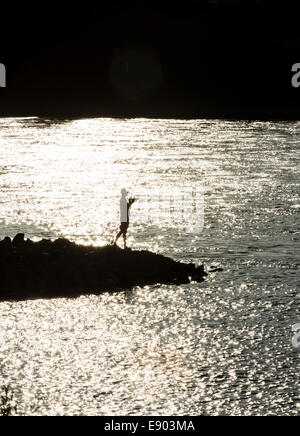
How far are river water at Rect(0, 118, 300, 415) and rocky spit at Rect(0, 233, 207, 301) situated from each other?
1.11 meters

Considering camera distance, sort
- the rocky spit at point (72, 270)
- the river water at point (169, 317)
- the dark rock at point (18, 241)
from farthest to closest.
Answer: the dark rock at point (18, 241) → the rocky spit at point (72, 270) → the river water at point (169, 317)

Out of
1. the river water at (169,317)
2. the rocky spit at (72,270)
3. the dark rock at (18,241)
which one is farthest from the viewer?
the dark rock at (18,241)

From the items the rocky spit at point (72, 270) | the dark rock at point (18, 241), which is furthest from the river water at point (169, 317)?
the dark rock at point (18, 241)

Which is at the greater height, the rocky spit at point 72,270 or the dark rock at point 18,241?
the dark rock at point 18,241

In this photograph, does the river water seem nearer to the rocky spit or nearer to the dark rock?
the rocky spit

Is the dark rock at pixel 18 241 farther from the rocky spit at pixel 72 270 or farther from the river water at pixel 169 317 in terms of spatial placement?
the river water at pixel 169 317

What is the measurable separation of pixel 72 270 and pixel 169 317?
274 inches

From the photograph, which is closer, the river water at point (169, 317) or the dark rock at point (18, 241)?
the river water at point (169, 317)

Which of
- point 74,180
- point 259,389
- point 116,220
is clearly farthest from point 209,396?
point 74,180

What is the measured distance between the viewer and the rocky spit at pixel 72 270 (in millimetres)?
55938

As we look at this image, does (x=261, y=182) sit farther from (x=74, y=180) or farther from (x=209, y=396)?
(x=209, y=396)

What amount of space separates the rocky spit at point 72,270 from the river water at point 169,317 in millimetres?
1110

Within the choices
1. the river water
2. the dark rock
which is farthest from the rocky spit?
the river water

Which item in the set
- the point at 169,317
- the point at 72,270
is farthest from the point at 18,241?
the point at 169,317
